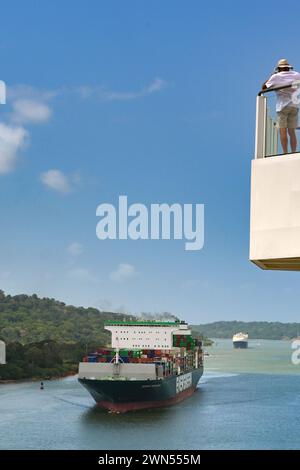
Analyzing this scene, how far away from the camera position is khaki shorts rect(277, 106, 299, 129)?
325cm

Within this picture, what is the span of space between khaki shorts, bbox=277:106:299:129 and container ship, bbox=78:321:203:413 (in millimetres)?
35700

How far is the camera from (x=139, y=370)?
129 feet

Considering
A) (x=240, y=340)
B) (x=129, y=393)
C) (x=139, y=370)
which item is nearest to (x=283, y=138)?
(x=129, y=393)

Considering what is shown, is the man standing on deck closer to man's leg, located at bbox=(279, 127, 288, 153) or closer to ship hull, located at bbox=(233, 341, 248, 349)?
man's leg, located at bbox=(279, 127, 288, 153)

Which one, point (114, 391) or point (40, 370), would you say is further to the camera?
point (40, 370)

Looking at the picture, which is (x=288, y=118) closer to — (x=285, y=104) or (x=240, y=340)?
(x=285, y=104)

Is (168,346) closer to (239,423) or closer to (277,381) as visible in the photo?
(239,423)

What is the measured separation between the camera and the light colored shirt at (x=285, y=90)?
324 cm

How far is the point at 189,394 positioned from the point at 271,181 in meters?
48.6

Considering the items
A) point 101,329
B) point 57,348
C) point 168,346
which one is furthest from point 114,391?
point 101,329

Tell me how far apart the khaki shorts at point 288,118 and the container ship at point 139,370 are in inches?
1405

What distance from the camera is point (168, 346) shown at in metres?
49.8

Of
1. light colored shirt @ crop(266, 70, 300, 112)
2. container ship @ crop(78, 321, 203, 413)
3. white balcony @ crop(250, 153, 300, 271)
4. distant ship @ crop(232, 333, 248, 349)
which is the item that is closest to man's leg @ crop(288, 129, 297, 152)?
light colored shirt @ crop(266, 70, 300, 112)

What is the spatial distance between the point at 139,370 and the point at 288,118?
37.0 m
